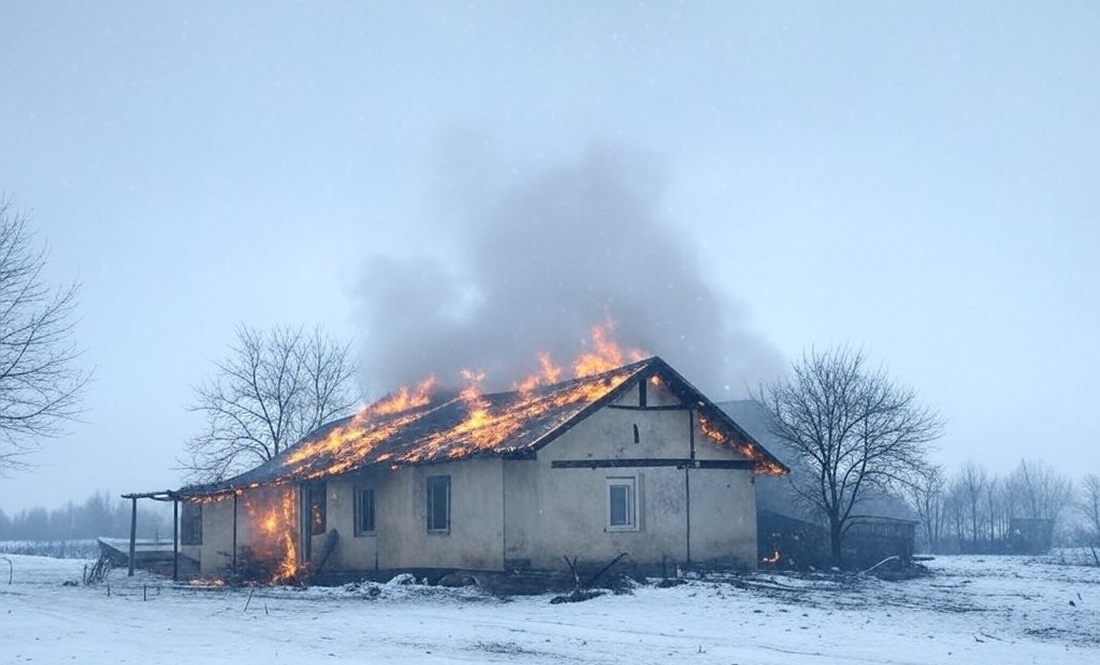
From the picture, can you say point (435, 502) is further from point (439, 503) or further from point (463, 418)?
point (463, 418)

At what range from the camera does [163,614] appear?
19969mm

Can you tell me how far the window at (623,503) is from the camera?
988 inches

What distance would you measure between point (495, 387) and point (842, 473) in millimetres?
14696

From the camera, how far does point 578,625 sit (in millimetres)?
17312

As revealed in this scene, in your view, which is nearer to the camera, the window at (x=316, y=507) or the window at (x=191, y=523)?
the window at (x=316, y=507)

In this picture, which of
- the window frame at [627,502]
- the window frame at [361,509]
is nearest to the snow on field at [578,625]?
the window frame at [627,502]

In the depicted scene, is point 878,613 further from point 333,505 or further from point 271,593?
point 333,505

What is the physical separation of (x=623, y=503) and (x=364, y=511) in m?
8.35

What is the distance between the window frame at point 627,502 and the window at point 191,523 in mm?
21136

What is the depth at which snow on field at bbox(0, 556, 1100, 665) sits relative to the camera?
13.6 metres

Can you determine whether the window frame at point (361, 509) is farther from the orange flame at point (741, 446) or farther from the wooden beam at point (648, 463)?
the orange flame at point (741, 446)

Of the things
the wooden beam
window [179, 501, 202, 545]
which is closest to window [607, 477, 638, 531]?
the wooden beam

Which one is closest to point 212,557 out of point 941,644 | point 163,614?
point 163,614

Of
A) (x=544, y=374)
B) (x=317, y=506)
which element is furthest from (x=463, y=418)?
(x=544, y=374)
